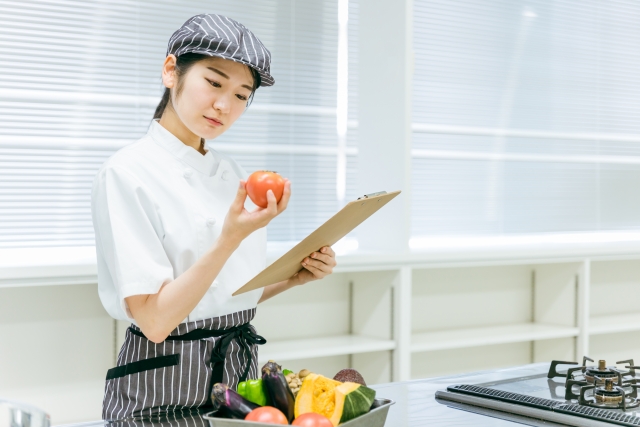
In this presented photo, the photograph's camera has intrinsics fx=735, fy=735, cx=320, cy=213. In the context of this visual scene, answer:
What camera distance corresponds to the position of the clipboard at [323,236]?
1318mm

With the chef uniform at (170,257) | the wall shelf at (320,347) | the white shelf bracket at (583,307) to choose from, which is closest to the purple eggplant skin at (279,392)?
the chef uniform at (170,257)

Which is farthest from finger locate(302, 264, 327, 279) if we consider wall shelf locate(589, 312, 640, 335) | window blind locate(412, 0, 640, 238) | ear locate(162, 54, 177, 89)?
wall shelf locate(589, 312, 640, 335)

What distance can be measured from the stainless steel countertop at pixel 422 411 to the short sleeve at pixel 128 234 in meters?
0.25

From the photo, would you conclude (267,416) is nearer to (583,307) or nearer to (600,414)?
(600,414)

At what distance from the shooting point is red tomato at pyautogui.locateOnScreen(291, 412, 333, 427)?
995 millimetres

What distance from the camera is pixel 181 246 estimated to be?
1493 millimetres

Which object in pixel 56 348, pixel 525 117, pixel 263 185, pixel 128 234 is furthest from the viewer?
pixel 525 117

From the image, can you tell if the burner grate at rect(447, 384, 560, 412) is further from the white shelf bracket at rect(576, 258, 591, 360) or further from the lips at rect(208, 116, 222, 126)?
the white shelf bracket at rect(576, 258, 591, 360)

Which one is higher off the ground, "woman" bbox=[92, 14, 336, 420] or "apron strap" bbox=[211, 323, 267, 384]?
"woman" bbox=[92, 14, 336, 420]

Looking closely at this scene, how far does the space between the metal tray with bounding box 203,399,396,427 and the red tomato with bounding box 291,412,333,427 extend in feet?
0.09

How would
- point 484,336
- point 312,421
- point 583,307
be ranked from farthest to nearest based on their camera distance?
point 583,307 → point 484,336 → point 312,421

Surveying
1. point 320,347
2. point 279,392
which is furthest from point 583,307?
point 279,392

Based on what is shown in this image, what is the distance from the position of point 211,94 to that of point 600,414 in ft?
3.21

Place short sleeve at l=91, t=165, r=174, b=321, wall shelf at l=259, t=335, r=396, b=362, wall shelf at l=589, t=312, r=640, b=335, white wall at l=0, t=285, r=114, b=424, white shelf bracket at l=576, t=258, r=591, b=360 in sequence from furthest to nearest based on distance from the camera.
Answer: wall shelf at l=589, t=312, r=640, b=335 < white shelf bracket at l=576, t=258, r=591, b=360 < wall shelf at l=259, t=335, r=396, b=362 < white wall at l=0, t=285, r=114, b=424 < short sleeve at l=91, t=165, r=174, b=321
